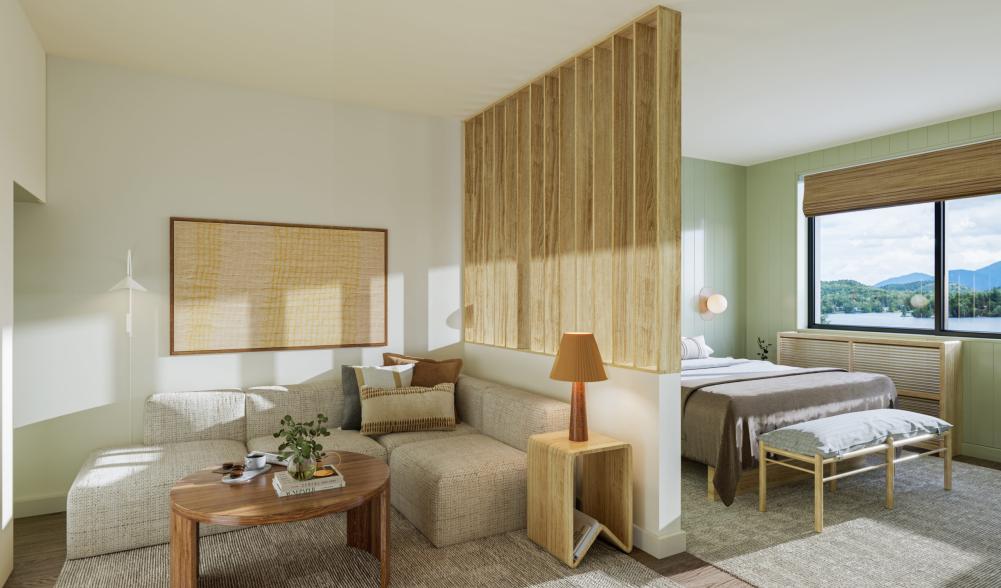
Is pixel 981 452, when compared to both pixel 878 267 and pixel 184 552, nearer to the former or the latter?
pixel 878 267

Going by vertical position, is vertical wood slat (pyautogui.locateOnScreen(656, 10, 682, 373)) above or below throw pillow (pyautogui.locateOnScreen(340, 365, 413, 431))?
above

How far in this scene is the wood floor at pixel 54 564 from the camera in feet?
8.95

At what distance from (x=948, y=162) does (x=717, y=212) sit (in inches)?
82.6

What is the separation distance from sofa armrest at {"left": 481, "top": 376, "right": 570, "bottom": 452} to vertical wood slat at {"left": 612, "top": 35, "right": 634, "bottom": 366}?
0.49 m

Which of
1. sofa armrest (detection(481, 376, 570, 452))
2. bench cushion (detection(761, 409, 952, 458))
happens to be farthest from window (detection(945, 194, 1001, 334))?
→ sofa armrest (detection(481, 376, 570, 452))

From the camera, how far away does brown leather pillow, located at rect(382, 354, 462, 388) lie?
165 inches

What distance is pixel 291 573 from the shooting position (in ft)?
9.12

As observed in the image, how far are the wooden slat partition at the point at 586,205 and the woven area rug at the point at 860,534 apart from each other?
3.50 ft

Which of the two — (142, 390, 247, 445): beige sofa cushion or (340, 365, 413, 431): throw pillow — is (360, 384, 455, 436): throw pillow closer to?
(340, 365, 413, 431): throw pillow

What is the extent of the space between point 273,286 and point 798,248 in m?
5.11

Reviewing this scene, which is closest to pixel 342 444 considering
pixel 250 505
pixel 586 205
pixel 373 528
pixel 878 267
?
pixel 373 528

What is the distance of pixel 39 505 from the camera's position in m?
3.53

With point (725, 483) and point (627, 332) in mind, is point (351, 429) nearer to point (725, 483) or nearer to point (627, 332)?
point (627, 332)

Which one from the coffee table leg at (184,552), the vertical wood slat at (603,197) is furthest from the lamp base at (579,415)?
the coffee table leg at (184,552)
